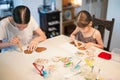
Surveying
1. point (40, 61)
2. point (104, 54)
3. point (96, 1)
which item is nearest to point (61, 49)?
point (40, 61)

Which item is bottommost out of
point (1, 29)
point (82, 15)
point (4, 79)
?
point (4, 79)

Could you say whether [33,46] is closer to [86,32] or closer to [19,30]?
[19,30]

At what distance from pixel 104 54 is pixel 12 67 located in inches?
33.2

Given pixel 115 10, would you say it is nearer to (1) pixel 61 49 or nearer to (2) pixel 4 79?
(1) pixel 61 49

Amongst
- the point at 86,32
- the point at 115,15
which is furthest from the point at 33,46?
the point at 115,15

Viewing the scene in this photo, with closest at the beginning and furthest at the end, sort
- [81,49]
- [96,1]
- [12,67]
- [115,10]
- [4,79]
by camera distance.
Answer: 1. [4,79]
2. [12,67]
3. [81,49]
4. [115,10]
5. [96,1]

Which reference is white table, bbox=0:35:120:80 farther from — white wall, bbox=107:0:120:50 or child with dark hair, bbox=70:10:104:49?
white wall, bbox=107:0:120:50

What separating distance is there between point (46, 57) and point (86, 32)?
61cm

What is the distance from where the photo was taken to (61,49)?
5.68 feet

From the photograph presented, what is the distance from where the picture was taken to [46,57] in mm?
1578

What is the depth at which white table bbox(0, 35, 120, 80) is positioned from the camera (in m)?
1.30

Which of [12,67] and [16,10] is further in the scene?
[16,10]

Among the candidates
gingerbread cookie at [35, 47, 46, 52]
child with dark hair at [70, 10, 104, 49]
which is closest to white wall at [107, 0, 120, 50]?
child with dark hair at [70, 10, 104, 49]

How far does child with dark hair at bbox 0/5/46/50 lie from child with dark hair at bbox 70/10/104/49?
44cm
